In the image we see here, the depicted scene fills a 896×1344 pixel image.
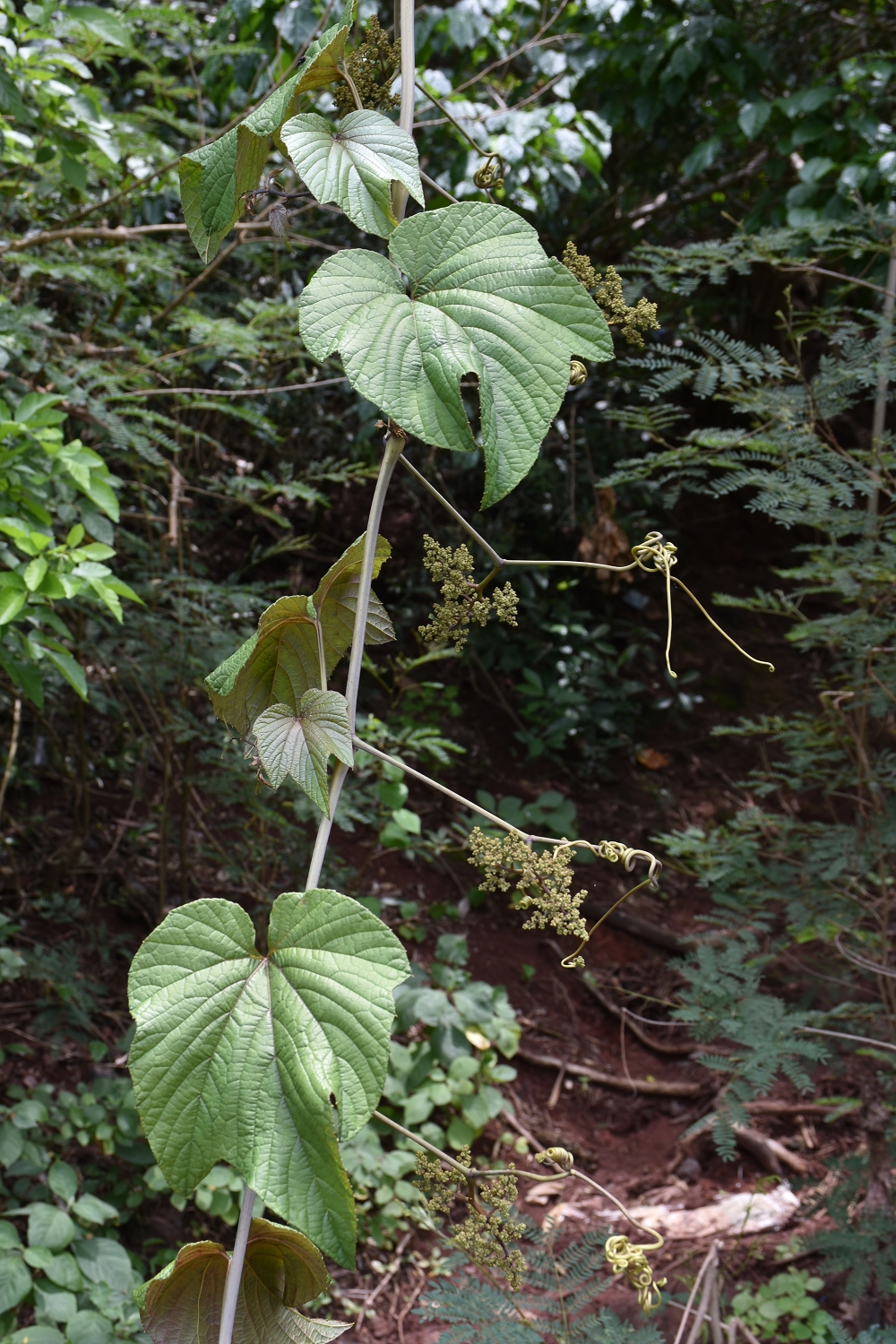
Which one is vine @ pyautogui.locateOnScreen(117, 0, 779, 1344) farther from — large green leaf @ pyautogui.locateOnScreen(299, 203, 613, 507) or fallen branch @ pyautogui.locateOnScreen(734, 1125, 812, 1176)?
fallen branch @ pyautogui.locateOnScreen(734, 1125, 812, 1176)

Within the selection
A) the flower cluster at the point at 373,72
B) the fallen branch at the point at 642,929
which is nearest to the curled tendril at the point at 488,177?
the flower cluster at the point at 373,72

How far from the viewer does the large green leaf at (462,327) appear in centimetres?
53

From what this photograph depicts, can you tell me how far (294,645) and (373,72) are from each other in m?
0.40

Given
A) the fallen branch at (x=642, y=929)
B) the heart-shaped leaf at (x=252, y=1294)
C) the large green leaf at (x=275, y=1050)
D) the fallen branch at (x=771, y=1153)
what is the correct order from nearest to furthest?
the large green leaf at (x=275, y=1050) → the heart-shaped leaf at (x=252, y=1294) → the fallen branch at (x=771, y=1153) → the fallen branch at (x=642, y=929)

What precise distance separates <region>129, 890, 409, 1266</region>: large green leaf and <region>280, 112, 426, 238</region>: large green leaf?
41 cm

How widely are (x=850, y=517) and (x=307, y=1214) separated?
5.91 feet

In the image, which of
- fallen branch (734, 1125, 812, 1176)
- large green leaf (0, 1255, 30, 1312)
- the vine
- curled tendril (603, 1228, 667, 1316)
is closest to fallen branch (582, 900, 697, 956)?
fallen branch (734, 1125, 812, 1176)

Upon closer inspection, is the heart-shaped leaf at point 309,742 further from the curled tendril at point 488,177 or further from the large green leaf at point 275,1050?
the curled tendril at point 488,177

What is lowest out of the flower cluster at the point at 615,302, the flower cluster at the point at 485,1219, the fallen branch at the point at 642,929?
the fallen branch at the point at 642,929

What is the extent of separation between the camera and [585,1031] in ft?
11.1

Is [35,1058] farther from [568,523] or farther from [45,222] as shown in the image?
[568,523]

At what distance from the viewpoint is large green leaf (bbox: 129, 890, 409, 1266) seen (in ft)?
1.64

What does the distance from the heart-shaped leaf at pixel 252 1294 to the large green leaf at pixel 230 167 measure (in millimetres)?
645

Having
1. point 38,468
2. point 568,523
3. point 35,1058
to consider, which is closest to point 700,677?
point 568,523
